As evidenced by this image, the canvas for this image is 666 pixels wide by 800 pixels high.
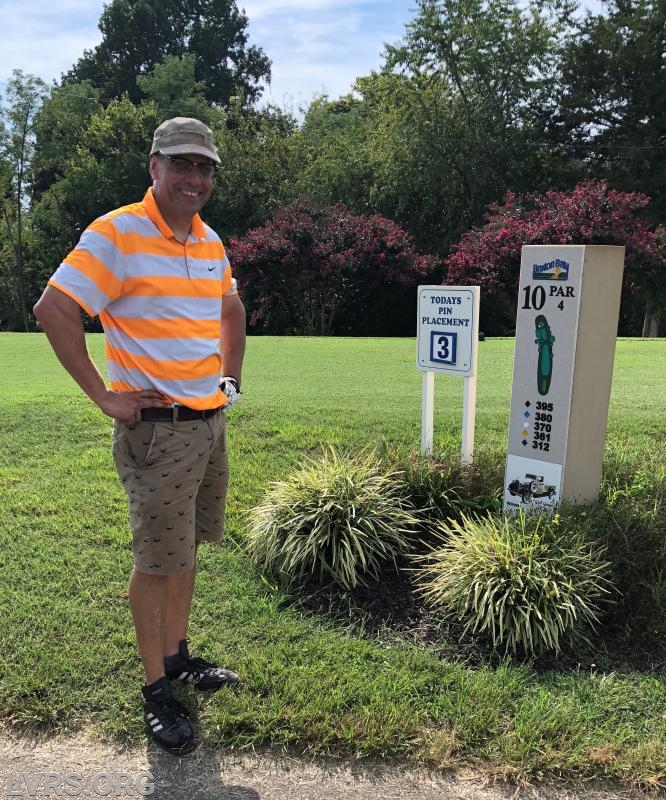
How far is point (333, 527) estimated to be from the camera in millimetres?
3836

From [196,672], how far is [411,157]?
23.7 meters

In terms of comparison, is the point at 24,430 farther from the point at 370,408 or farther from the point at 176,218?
the point at 176,218

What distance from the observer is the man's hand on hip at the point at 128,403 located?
2428 mm

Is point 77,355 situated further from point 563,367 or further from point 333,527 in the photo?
point 563,367

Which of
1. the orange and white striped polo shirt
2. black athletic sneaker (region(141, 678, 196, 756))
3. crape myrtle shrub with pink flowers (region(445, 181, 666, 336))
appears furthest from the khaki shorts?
crape myrtle shrub with pink flowers (region(445, 181, 666, 336))

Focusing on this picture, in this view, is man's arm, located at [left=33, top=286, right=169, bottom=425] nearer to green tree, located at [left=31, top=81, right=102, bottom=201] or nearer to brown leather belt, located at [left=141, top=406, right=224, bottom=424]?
brown leather belt, located at [left=141, top=406, right=224, bottom=424]

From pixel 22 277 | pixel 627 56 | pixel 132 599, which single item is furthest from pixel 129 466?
pixel 22 277

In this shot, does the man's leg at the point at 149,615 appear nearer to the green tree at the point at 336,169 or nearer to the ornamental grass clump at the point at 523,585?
the ornamental grass clump at the point at 523,585

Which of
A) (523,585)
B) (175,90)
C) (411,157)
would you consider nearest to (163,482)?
(523,585)

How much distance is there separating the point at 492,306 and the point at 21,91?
20600 millimetres

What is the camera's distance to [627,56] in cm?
2344

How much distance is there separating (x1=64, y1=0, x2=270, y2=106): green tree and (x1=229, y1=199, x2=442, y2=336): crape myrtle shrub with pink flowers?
74.2 feet

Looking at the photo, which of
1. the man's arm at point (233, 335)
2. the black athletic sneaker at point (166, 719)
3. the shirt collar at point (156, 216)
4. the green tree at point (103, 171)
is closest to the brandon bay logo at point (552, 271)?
the man's arm at point (233, 335)

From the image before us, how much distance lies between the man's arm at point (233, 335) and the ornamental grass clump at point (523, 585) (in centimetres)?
142
